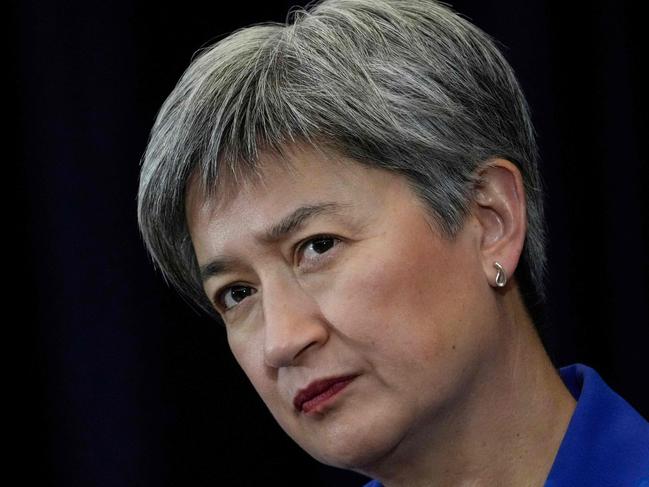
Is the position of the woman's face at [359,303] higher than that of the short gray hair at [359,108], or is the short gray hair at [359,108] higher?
the short gray hair at [359,108]

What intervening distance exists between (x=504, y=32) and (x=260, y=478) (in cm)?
90

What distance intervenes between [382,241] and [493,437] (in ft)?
0.98

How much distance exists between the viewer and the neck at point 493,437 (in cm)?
161

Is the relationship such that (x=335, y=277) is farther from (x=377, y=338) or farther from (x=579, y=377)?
(x=579, y=377)

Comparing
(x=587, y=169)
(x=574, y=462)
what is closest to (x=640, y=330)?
(x=587, y=169)

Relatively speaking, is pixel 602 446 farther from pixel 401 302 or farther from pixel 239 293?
pixel 239 293

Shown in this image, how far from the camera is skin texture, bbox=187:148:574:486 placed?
60.4 inches

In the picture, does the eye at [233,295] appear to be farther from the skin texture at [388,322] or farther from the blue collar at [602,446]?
the blue collar at [602,446]

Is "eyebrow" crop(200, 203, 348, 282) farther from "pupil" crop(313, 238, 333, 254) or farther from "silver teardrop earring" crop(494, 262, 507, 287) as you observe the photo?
"silver teardrop earring" crop(494, 262, 507, 287)

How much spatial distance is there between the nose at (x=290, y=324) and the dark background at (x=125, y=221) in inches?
27.9

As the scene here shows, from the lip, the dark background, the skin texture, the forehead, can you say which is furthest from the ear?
the dark background

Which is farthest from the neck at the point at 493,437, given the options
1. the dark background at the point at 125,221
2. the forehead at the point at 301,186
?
the dark background at the point at 125,221

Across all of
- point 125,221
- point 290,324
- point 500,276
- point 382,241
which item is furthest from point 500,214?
point 125,221

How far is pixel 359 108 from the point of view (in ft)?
5.15
